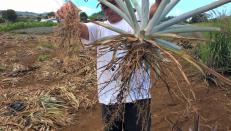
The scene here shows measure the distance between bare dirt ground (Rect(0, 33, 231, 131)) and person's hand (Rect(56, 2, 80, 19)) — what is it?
0.67 feet

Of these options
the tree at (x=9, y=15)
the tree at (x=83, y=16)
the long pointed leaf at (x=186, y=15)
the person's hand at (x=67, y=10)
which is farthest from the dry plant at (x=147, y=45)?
the tree at (x=9, y=15)

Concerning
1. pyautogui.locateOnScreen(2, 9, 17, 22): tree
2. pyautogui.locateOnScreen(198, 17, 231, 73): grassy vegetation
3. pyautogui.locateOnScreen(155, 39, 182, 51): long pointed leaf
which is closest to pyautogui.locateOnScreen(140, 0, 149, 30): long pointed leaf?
pyautogui.locateOnScreen(155, 39, 182, 51): long pointed leaf

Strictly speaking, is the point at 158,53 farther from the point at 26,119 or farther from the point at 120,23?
the point at 26,119

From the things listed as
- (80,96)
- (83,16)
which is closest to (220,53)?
(80,96)

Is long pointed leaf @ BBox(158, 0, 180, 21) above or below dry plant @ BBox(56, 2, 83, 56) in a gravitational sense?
above

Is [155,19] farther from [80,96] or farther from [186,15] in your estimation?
[80,96]

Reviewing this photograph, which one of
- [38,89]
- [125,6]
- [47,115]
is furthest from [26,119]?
[125,6]

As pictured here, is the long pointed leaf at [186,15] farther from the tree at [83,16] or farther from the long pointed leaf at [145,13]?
the tree at [83,16]

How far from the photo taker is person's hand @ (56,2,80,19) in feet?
9.37

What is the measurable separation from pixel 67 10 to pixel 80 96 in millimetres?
4355

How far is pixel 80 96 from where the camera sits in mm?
7137

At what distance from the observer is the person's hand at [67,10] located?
2.86 metres

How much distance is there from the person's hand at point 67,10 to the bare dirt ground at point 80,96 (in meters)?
0.20

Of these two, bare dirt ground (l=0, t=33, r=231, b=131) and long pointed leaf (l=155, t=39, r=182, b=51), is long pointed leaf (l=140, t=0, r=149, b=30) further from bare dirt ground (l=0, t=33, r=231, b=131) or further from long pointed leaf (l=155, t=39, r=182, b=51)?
bare dirt ground (l=0, t=33, r=231, b=131)
